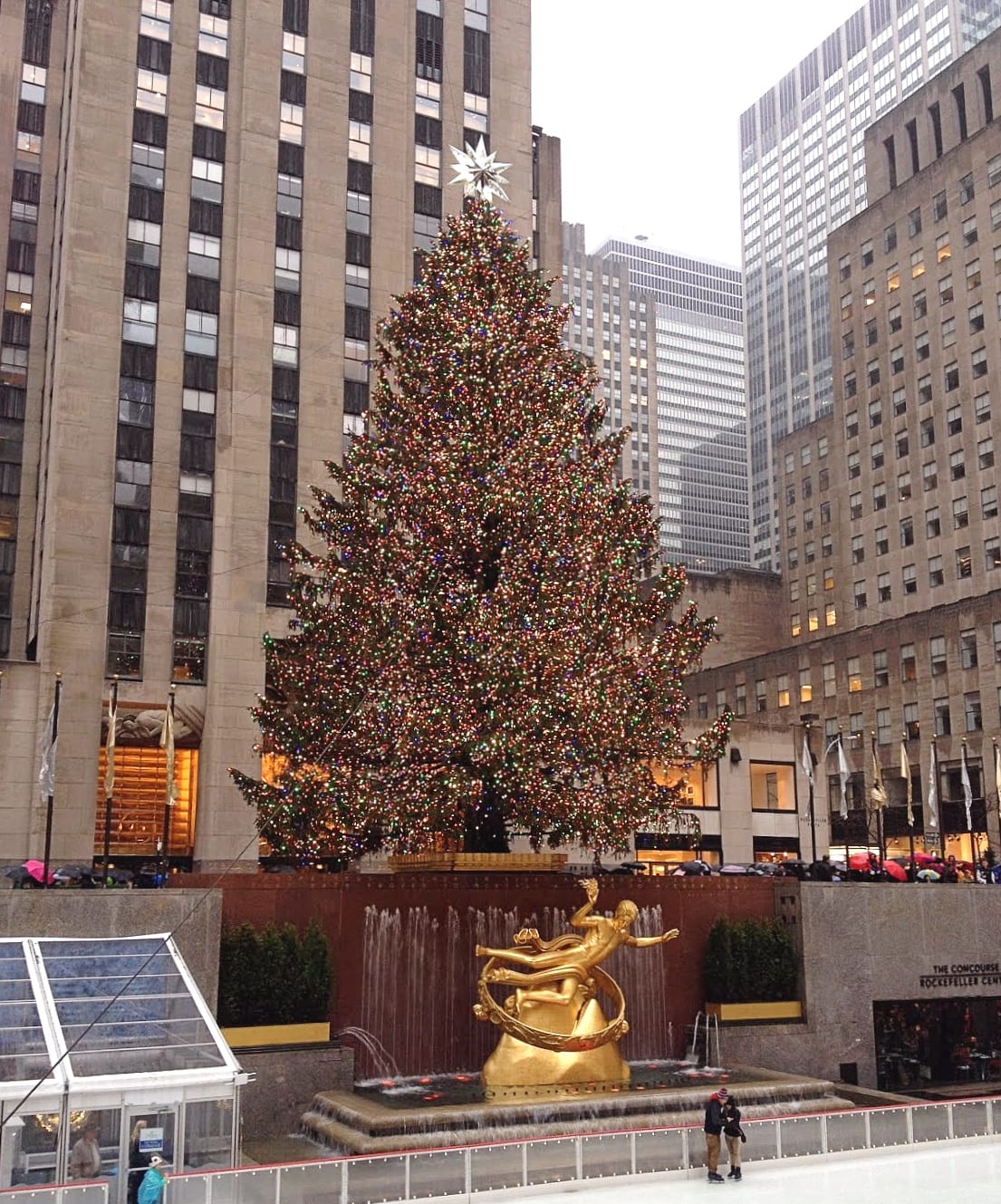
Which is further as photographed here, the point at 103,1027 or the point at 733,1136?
the point at 733,1136

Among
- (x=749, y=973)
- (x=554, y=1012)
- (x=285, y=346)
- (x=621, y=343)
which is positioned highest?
(x=621, y=343)

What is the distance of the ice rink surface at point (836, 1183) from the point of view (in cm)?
1867

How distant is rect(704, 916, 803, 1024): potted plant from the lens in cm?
2941

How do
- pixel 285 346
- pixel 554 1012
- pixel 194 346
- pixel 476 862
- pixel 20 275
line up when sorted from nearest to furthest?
pixel 554 1012, pixel 476 862, pixel 194 346, pixel 285 346, pixel 20 275

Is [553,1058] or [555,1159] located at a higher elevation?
[553,1058]

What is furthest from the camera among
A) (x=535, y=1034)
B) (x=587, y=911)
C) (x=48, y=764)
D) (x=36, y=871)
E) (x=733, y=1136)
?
(x=36, y=871)

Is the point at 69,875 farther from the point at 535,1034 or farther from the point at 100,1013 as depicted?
the point at 535,1034

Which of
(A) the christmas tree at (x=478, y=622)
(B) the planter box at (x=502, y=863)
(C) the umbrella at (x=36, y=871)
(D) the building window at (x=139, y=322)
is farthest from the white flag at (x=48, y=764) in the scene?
(D) the building window at (x=139, y=322)

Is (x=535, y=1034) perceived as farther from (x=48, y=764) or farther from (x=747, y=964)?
(x=48, y=764)

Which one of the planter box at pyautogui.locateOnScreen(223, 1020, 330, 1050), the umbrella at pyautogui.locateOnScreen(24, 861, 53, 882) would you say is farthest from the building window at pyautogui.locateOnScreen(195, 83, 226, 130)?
the planter box at pyautogui.locateOnScreen(223, 1020, 330, 1050)

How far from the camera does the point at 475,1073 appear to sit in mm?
26562

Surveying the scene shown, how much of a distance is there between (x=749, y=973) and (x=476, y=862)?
679cm

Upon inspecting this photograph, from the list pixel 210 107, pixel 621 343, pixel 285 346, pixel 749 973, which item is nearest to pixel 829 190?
pixel 621 343

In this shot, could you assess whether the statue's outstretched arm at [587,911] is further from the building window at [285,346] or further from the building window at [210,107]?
the building window at [210,107]
